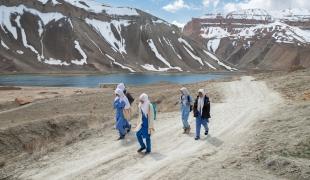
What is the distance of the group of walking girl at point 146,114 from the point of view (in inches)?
530

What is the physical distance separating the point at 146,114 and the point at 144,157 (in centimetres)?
121

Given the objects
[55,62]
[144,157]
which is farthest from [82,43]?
[144,157]

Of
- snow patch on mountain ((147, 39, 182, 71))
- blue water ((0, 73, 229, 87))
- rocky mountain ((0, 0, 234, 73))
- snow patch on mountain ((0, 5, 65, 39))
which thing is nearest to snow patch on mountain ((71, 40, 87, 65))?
rocky mountain ((0, 0, 234, 73))

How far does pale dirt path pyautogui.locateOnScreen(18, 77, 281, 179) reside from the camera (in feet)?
38.8

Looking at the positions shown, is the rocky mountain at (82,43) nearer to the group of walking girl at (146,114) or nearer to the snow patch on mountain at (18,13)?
the snow patch on mountain at (18,13)

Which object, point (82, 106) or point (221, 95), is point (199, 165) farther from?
point (82, 106)

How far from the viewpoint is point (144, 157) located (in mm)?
13102

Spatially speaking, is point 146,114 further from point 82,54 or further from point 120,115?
point 82,54

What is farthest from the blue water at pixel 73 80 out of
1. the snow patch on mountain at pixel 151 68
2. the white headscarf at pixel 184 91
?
the white headscarf at pixel 184 91

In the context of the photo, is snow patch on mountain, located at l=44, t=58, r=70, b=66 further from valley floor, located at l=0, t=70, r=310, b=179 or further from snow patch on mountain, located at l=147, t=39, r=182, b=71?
valley floor, located at l=0, t=70, r=310, b=179

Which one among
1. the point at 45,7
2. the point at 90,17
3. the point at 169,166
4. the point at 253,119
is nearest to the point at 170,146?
the point at 169,166

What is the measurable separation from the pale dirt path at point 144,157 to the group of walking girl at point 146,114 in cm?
36

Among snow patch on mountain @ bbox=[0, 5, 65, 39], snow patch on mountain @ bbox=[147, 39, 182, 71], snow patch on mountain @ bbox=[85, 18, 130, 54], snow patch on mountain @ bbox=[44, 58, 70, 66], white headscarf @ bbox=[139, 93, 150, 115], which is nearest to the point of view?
white headscarf @ bbox=[139, 93, 150, 115]

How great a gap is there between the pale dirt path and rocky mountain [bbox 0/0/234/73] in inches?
4513
